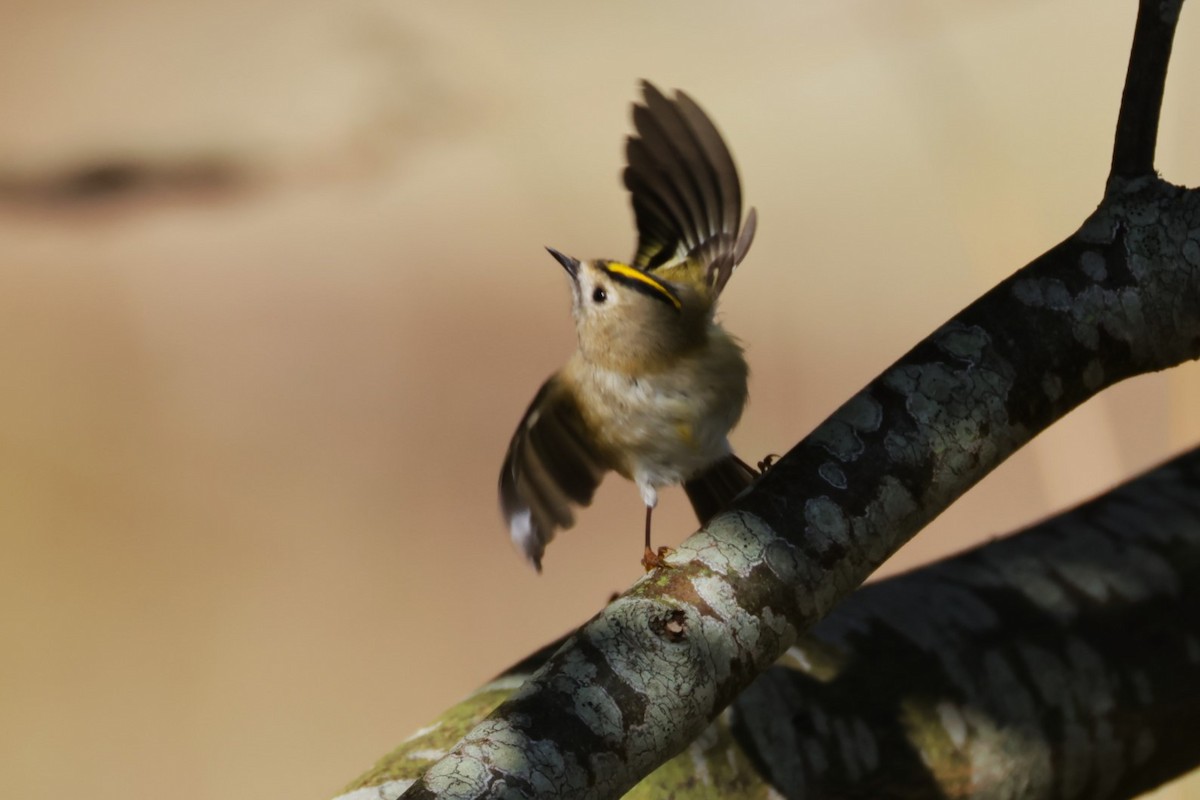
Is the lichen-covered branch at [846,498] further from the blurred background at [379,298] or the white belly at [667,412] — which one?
the blurred background at [379,298]

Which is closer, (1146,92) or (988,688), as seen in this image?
(1146,92)

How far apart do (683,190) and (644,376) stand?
0.21 m

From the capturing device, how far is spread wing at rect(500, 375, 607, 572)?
114 cm

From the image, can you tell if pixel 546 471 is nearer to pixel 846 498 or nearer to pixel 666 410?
pixel 666 410

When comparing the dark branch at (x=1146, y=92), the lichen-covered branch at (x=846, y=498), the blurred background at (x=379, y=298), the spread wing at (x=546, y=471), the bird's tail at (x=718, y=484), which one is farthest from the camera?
the blurred background at (x=379, y=298)

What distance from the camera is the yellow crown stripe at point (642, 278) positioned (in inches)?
44.8

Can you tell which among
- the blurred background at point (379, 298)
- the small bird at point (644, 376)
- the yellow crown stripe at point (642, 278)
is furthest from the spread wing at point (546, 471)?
the blurred background at point (379, 298)

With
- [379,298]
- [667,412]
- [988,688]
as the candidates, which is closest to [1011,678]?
[988,688]

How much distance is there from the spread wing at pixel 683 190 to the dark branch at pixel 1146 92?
1.32ft

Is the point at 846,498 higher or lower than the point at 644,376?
lower

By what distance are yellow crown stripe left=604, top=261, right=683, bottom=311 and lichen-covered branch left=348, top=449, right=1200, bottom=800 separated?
0.29m

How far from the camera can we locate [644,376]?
3.78 ft

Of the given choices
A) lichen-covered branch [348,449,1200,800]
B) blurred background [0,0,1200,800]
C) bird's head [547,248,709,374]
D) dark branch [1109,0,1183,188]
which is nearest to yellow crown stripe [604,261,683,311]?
bird's head [547,248,709,374]

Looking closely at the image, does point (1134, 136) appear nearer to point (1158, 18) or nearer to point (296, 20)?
point (1158, 18)
